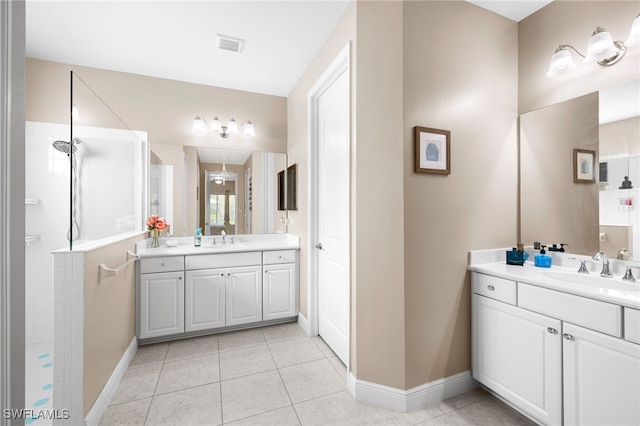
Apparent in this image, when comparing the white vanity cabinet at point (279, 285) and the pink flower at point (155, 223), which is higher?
the pink flower at point (155, 223)

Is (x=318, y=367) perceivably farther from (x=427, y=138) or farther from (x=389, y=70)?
(x=389, y=70)

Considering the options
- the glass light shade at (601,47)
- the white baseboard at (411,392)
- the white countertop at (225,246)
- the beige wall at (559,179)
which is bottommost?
the white baseboard at (411,392)

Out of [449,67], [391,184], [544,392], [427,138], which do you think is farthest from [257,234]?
[544,392]

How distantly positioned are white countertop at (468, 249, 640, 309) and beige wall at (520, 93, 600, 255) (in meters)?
0.16

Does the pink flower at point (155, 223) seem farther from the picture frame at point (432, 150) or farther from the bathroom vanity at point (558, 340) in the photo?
the bathroom vanity at point (558, 340)

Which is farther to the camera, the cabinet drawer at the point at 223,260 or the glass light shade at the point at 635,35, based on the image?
the cabinet drawer at the point at 223,260

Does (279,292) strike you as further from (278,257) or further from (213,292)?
(213,292)

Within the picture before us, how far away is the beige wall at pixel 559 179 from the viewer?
5.86ft

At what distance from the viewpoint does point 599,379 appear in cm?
132

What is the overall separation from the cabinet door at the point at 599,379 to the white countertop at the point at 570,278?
18cm

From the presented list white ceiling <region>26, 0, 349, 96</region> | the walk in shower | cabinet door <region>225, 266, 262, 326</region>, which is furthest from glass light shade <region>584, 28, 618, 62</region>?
cabinet door <region>225, 266, 262, 326</region>

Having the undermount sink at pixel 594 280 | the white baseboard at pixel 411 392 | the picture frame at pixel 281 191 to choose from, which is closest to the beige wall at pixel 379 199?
the white baseboard at pixel 411 392

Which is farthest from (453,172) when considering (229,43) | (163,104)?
(163,104)

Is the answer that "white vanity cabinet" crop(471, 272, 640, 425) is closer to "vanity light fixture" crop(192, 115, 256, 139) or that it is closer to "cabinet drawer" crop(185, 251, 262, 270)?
"cabinet drawer" crop(185, 251, 262, 270)
